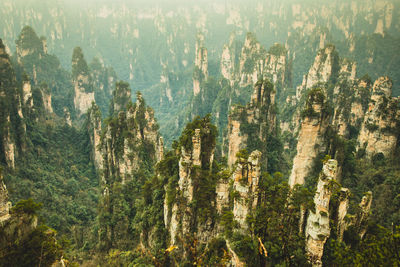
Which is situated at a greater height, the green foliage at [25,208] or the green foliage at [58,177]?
the green foliage at [25,208]

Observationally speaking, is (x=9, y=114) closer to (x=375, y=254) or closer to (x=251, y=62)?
(x=375, y=254)

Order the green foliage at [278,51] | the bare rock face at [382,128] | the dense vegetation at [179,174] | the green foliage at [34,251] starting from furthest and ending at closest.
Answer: the green foliage at [278,51]
the bare rock face at [382,128]
the dense vegetation at [179,174]
the green foliage at [34,251]

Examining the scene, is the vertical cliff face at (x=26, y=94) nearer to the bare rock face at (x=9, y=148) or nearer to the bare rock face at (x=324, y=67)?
the bare rock face at (x=9, y=148)

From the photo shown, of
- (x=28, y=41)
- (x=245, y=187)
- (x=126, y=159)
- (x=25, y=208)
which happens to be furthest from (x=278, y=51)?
(x=25, y=208)

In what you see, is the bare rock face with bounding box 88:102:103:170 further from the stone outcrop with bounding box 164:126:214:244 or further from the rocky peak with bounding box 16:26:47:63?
the rocky peak with bounding box 16:26:47:63

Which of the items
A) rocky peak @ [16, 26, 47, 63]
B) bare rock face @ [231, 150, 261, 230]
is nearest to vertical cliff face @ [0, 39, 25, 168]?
bare rock face @ [231, 150, 261, 230]

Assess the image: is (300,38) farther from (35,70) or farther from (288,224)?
(288,224)

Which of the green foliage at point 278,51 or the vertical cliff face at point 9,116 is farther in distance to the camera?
the green foliage at point 278,51

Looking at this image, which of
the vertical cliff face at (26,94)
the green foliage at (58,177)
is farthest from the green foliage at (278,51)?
the vertical cliff face at (26,94)
